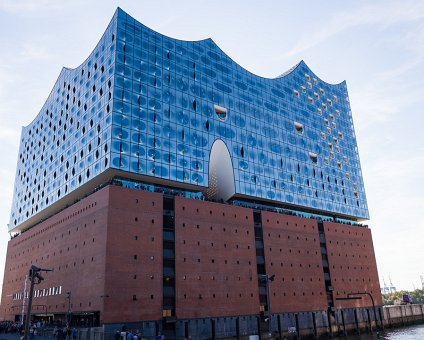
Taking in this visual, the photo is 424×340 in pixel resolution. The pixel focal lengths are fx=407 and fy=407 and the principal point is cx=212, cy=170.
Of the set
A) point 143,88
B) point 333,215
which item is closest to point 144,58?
point 143,88

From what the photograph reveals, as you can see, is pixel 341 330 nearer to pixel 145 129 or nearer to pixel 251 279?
pixel 251 279

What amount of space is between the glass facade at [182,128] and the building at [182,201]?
228 mm

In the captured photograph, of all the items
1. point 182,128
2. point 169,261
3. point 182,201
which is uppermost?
point 182,128

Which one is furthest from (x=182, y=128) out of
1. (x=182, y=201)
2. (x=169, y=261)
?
(x=169, y=261)

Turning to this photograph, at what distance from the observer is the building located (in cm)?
4434

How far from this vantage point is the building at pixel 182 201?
4434 centimetres

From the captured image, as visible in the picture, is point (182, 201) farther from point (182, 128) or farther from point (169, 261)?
point (182, 128)

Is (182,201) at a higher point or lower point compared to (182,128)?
lower

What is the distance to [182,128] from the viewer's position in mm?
53438

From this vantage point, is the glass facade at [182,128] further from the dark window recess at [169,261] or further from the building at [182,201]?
the dark window recess at [169,261]

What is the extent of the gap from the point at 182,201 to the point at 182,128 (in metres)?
10.3

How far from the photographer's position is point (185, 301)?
1775 inches

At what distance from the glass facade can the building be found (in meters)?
0.23

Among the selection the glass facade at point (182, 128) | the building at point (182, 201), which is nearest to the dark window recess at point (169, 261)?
the building at point (182, 201)
